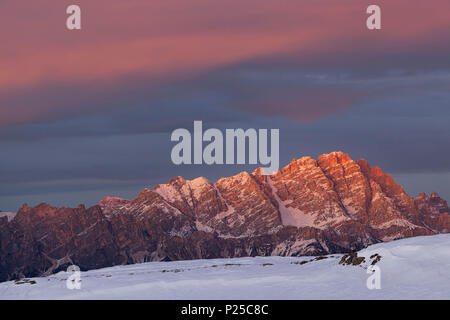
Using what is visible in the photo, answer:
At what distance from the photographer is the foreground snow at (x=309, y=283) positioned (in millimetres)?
68500

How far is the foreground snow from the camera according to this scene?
68.5 m

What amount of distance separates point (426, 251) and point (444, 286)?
1129 centimetres

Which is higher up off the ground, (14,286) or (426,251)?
(426,251)

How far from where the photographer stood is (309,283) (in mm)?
76000

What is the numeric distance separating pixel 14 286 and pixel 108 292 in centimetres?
2189
